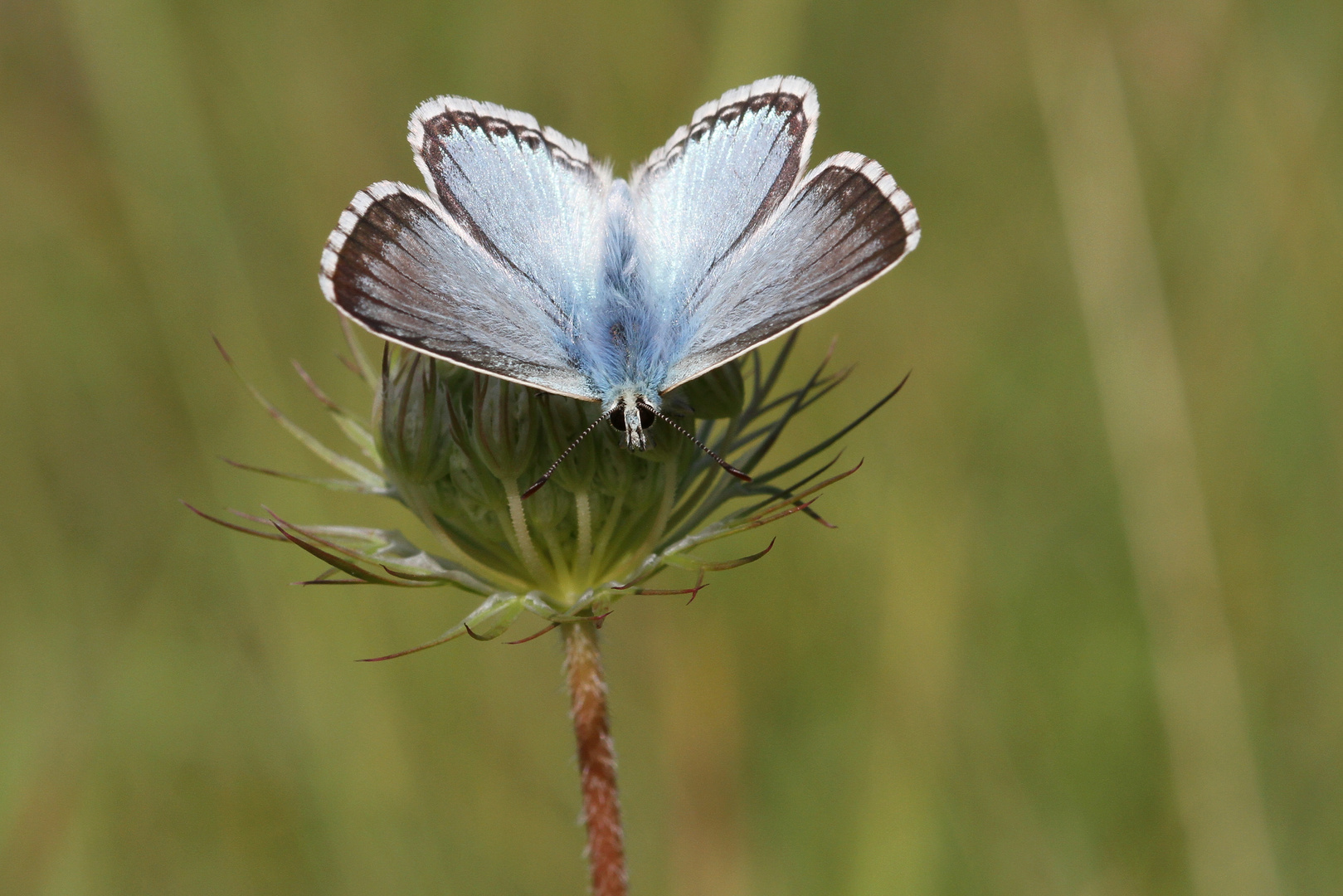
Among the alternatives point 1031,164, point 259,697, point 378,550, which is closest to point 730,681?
point 259,697

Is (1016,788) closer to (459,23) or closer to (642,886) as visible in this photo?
(642,886)

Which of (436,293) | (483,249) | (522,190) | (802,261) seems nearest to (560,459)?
(436,293)

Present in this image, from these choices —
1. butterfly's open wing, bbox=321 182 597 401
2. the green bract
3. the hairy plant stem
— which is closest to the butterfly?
butterfly's open wing, bbox=321 182 597 401

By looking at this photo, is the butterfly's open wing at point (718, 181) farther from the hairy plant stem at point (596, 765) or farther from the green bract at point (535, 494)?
the hairy plant stem at point (596, 765)

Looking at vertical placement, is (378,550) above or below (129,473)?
below

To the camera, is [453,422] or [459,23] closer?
[453,422]

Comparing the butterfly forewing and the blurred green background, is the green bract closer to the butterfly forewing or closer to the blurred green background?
the butterfly forewing
